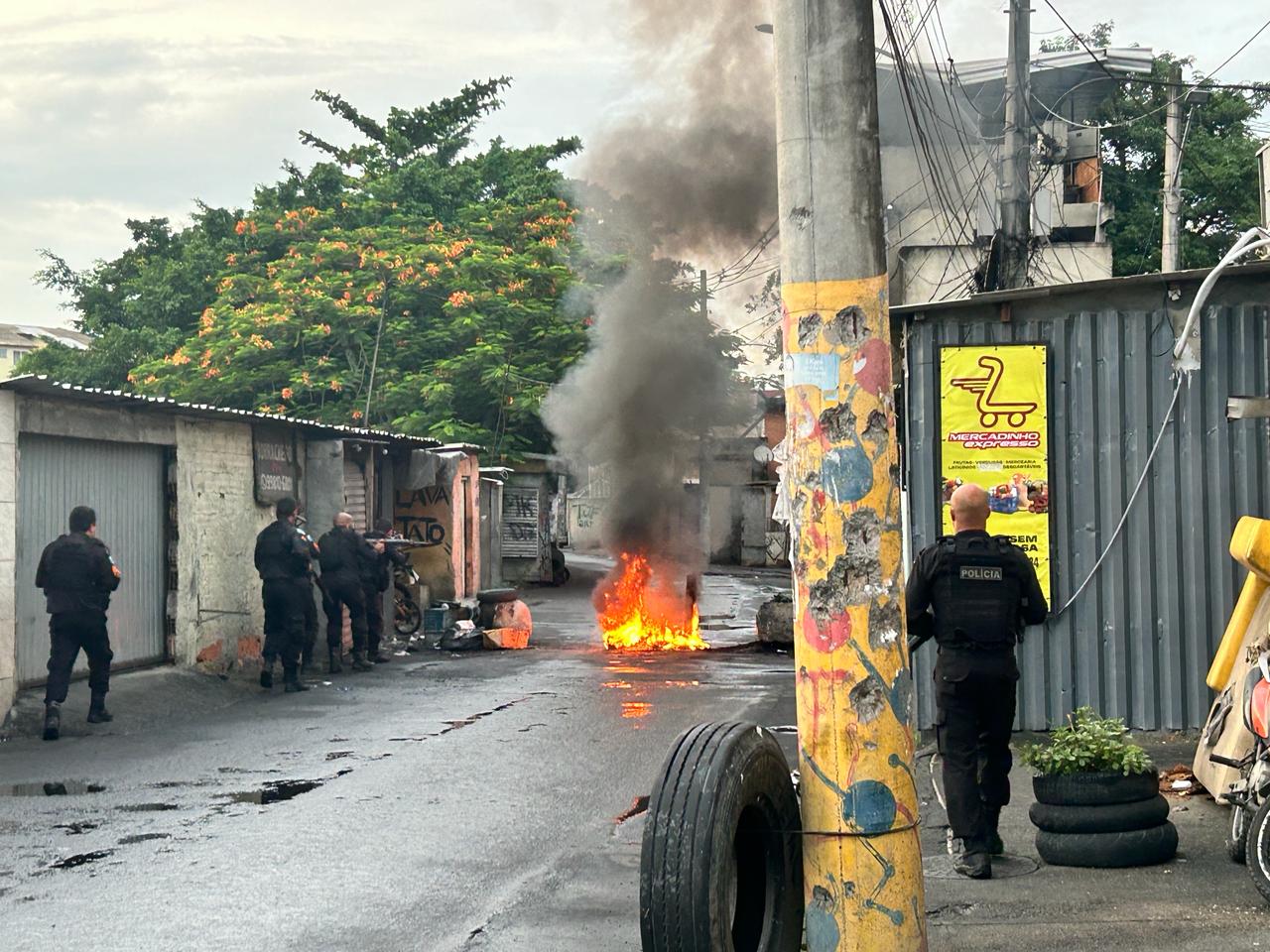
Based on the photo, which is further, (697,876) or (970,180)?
(970,180)

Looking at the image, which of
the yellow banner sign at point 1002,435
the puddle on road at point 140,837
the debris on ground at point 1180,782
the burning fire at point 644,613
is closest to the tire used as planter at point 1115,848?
the debris on ground at point 1180,782

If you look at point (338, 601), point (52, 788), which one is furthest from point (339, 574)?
point (52, 788)

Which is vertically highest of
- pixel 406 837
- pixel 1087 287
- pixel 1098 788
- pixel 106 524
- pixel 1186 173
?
pixel 1186 173

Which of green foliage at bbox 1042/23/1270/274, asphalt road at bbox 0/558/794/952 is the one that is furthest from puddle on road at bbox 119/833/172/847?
green foliage at bbox 1042/23/1270/274

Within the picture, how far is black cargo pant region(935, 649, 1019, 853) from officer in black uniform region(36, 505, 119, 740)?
318 inches

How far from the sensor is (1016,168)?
18.1 metres

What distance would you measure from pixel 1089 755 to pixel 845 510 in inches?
122

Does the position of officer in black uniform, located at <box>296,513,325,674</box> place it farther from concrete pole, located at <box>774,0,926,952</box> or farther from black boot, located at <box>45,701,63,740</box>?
concrete pole, located at <box>774,0,926,952</box>

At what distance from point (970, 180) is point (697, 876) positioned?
34556 mm

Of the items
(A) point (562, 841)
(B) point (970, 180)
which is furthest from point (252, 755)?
(B) point (970, 180)

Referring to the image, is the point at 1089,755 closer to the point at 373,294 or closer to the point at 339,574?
the point at 339,574

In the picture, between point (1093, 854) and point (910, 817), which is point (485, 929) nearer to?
point (910, 817)

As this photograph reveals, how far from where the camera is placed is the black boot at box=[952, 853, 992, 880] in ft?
21.8

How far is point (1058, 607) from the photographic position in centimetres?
1009
